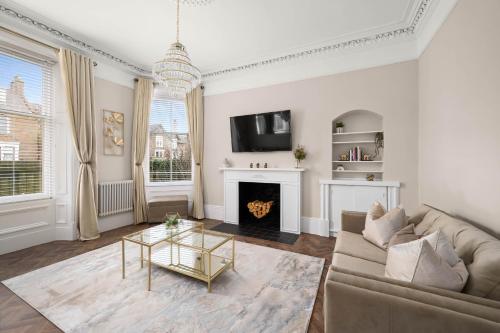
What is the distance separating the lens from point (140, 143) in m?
4.45

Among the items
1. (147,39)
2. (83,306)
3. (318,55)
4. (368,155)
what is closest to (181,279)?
(83,306)

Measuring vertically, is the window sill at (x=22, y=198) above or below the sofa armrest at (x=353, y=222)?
above

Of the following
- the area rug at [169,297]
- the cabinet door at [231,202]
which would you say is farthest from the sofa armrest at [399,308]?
the cabinet door at [231,202]

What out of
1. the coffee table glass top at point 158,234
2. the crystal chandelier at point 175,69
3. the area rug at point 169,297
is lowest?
the area rug at point 169,297

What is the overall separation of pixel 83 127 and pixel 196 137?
199 cm

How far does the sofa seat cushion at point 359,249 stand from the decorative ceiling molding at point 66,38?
4789 millimetres

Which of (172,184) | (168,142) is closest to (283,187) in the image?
(172,184)

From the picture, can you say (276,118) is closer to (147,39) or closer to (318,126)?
(318,126)

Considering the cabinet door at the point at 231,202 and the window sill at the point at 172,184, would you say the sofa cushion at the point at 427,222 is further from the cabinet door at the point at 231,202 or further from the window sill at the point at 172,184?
the window sill at the point at 172,184

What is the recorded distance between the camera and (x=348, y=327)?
3.53ft

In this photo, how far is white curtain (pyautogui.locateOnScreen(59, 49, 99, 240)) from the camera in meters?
3.38

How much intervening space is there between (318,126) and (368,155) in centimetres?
97

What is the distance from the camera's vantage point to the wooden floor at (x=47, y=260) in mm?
1689

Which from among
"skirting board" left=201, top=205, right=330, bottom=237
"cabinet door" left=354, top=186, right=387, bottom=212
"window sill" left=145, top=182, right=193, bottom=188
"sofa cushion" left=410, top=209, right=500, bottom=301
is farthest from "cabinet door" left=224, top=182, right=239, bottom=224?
"sofa cushion" left=410, top=209, right=500, bottom=301
